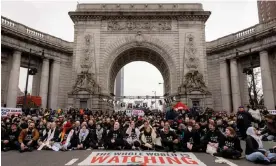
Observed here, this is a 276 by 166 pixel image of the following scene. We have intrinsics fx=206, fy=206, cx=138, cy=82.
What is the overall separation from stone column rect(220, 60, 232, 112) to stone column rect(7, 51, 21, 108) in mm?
27247

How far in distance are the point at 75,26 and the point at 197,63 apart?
18.5 m

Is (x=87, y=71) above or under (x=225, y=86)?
above

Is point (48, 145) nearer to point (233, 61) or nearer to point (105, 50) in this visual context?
point (105, 50)

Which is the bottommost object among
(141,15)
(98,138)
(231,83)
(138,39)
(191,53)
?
(98,138)

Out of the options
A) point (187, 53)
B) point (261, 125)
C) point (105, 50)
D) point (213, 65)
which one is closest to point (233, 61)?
point (213, 65)

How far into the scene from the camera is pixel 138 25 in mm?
30469

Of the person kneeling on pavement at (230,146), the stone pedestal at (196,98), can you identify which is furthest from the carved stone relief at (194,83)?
the person kneeling on pavement at (230,146)

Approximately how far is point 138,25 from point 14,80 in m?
18.1

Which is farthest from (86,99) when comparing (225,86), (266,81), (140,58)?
(266,81)

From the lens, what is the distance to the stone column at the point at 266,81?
77.3ft

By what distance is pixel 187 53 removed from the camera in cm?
2923

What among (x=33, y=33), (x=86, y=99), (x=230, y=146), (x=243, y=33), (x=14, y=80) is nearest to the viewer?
(x=230, y=146)

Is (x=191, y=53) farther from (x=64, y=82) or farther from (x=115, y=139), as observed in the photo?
(x=115, y=139)

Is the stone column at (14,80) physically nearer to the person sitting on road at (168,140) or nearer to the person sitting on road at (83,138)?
the person sitting on road at (83,138)
